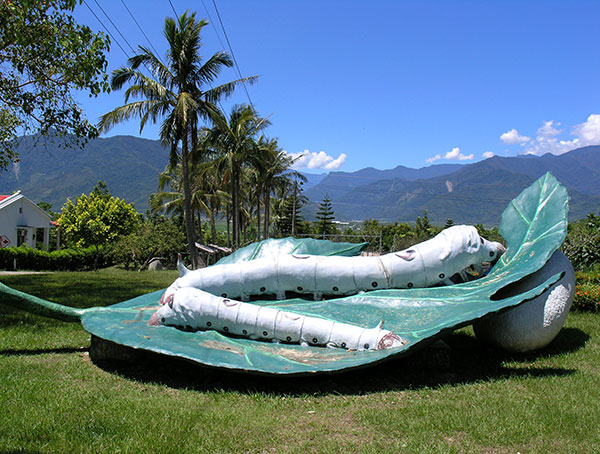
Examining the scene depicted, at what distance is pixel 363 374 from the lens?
5.61 meters

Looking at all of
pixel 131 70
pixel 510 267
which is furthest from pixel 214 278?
pixel 131 70

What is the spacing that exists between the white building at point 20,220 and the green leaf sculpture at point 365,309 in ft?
108

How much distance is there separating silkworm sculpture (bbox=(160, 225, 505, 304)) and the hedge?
2551 cm

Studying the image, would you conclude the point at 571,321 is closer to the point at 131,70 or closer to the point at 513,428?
the point at 513,428

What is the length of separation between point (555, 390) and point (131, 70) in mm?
16959

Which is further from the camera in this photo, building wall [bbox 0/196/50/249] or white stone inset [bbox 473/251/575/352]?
building wall [bbox 0/196/50/249]

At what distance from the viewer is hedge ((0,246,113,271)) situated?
2744 cm

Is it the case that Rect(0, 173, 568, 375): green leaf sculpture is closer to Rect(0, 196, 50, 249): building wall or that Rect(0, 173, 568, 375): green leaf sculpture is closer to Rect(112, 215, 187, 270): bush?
Rect(112, 215, 187, 270): bush

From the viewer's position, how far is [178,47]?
58.4 ft

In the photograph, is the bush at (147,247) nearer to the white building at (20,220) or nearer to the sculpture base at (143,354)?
the white building at (20,220)

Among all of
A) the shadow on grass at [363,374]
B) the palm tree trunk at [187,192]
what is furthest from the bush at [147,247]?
the shadow on grass at [363,374]

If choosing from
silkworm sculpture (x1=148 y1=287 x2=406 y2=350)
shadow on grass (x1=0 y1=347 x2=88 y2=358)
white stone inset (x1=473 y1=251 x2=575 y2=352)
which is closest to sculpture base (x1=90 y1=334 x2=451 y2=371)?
silkworm sculpture (x1=148 y1=287 x2=406 y2=350)

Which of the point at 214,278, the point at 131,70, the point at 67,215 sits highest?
the point at 131,70

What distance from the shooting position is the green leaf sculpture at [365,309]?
4875mm
